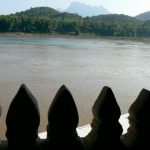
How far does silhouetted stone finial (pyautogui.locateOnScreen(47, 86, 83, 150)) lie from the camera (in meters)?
1.60

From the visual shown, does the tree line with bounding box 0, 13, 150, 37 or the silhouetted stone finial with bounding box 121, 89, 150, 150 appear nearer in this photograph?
the silhouetted stone finial with bounding box 121, 89, 150, 150

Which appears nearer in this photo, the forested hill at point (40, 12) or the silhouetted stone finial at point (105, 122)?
the silhouetted stone finial at point (105, 122)

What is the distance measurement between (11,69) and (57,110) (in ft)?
75.1

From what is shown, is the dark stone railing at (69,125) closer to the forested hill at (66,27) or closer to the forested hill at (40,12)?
the forested hill at (66,27)

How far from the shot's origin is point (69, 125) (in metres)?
1.62

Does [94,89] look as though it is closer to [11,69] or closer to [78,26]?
[11,69]

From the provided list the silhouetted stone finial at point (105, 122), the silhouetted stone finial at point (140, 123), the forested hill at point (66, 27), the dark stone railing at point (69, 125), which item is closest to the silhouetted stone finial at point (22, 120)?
the dark stone railing at point (69, 125)

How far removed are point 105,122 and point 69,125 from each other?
168mm

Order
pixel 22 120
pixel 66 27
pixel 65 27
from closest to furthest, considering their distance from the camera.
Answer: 1. pixel 22 120
2. pixel 66 27
3. pixel 65 27

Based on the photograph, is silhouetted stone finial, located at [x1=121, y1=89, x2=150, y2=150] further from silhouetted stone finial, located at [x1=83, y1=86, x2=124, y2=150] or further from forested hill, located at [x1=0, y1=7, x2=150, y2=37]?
forested hill, located at [x1=0, y1=7, x2=150, y2=37]

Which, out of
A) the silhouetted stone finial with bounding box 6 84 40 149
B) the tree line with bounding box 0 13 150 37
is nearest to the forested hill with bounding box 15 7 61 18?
the tree line with bounding box 0 13 150 37

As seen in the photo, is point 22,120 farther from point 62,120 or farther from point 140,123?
point 140,123

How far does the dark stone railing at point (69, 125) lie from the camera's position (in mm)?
1541

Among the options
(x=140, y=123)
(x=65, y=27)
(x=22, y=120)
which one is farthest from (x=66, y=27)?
(x=22, y=120)
